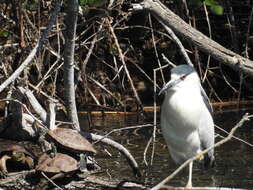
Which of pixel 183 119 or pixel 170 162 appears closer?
pixel 183 119

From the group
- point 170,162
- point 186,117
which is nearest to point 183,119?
point 186,117

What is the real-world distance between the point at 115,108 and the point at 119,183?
3.24 m

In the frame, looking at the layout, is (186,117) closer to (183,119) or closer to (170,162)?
(183,119)

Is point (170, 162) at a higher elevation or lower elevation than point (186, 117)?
A: lower

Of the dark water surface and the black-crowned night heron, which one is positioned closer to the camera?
the black-crowned night heron

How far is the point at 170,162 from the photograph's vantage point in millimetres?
5566

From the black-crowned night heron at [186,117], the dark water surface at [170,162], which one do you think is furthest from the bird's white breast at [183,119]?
the dark water surface at [170,162]

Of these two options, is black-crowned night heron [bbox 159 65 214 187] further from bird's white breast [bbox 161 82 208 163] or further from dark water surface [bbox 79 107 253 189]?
dark water surface [bbox 79 107 253 189]

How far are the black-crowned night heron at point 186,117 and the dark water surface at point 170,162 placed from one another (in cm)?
18

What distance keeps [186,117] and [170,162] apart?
84cm

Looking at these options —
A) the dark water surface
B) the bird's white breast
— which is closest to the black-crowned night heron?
the bird's white breast

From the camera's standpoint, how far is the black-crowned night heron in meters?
4.66

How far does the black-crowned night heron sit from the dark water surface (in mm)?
181

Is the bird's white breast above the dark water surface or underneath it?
above
